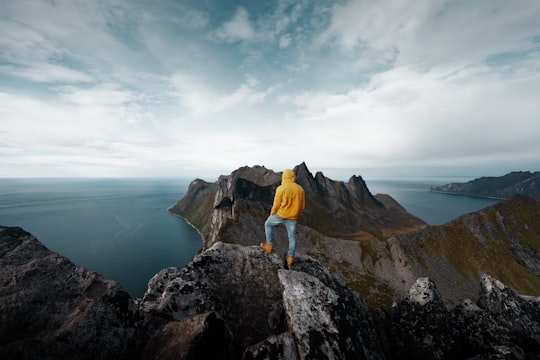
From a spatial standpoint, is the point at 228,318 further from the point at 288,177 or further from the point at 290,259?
the point at 288,177

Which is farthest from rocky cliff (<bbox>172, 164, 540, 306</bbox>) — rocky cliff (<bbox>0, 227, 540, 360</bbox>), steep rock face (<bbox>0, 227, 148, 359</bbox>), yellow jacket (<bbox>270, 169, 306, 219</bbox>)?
steep rock face (<bbox>0, 227, 148, 359</bbox>)

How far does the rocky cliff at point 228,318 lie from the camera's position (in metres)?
8.11

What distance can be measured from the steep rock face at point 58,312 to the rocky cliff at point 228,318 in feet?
0.10

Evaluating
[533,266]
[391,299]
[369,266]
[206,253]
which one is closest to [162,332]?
[206,253]

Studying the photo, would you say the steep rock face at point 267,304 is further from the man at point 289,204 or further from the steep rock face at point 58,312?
the steep rock face at point 58,312

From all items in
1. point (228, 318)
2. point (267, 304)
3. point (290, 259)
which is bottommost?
point (228, 318)

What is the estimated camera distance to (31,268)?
9.16m

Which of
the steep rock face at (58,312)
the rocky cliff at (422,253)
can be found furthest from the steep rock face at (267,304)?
the rocky cliff at (422,253)

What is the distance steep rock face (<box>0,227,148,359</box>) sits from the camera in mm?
7461

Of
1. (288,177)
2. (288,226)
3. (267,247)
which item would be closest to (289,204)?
(288,226)

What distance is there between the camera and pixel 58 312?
28.1 feet

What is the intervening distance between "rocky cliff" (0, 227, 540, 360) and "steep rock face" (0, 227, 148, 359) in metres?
0.03

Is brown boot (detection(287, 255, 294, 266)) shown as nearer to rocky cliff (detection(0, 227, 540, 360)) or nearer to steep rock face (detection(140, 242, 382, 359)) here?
steep rock face (detection(140, 242, 382, 359))

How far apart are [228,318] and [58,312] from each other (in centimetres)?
672
